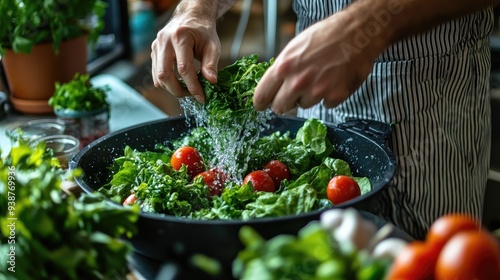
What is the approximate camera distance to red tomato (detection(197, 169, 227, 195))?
1180mm

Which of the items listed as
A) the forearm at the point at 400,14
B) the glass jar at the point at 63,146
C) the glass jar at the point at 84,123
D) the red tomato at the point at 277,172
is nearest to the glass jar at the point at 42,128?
the glass jar at the point at 84,123

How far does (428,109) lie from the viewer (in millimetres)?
1412

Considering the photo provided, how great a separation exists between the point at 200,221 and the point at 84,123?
35.8 inches

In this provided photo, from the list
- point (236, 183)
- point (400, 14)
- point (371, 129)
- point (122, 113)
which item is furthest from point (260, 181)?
point (122, 113)

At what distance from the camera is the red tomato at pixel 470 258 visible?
2.06ft

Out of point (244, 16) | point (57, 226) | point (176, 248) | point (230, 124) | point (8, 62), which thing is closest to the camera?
point (57, 226)

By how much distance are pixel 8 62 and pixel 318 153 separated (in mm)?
1044

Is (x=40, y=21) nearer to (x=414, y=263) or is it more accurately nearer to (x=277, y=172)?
(x=277, y=172)

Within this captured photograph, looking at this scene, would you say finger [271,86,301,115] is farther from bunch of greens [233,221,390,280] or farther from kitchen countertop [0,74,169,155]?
kitchen countertop [0,74,169,155]

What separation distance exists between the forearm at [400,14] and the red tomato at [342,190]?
0.24m

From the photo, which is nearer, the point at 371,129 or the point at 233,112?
the point at 233,112

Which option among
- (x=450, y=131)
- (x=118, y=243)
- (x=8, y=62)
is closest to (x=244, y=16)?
(x=8, y=62)

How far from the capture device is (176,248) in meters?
0.94

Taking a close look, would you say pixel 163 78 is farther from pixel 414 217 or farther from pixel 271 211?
pixel 414 217
